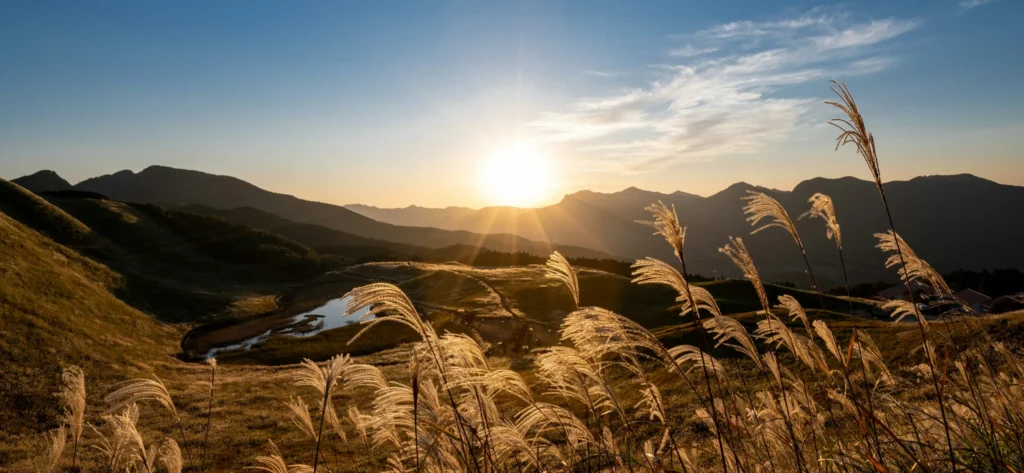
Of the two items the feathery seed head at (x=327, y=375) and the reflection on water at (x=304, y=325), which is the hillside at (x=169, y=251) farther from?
the feathery seed head at (x=327, y=375)

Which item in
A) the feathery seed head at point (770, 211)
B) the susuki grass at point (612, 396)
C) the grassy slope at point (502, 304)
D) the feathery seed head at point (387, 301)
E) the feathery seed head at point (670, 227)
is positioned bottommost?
the grassy slope at point (502, 304)

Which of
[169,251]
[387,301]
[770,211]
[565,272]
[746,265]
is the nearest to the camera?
[387,301]

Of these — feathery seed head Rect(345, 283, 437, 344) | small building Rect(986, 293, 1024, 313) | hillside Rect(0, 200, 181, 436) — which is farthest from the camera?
small building Rect(986, 293, 1024, 313)

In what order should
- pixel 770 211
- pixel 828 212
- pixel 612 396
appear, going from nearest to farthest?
pixel 612 396 < pixel 770 211 < pixel 828 212

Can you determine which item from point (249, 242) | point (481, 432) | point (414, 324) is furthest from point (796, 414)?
point (249, 242)

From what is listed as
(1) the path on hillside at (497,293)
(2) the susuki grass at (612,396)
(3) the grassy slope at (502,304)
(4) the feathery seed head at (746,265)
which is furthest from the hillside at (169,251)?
(4) the feathery seed head at (746,265)

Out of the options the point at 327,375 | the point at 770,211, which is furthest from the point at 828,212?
the point at 327,375

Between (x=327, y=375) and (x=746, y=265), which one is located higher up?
(x=746, y=265)

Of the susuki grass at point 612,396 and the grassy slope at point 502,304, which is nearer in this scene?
the susuki grass at point 612,396

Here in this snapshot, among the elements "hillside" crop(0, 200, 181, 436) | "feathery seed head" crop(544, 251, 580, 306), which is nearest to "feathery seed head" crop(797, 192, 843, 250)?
"feathery seed head" crop(544, 251, 580, 306)

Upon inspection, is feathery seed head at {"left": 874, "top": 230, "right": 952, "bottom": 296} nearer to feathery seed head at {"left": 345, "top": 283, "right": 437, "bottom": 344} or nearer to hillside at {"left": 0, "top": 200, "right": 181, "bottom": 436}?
feathery seed head at {"left": 345, "top": 283, "right": 437, "bottom": 344}

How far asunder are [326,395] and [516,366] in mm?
40003

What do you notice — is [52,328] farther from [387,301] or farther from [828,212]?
[828,212]

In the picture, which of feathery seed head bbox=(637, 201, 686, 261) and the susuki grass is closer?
feathery seed head bbox=(637, 201, 686, 261)
